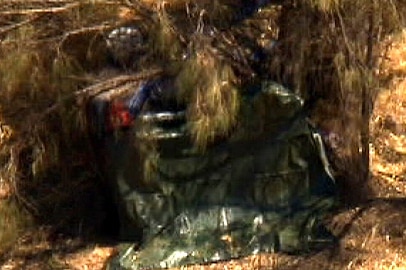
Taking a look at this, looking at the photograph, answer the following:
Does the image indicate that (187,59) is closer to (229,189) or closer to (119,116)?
(119,116)

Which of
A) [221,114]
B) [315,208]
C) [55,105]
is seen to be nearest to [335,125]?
[315,208]

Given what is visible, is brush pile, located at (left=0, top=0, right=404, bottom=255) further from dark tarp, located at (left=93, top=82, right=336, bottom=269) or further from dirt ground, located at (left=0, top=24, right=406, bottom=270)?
dirt ground, located at (left=0, top=24, right=406, bottom=270)

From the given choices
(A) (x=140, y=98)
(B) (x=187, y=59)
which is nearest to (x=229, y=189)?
(A) (x=140, y=98)

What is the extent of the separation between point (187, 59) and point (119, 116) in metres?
0.54

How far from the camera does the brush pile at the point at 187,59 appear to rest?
4.96m

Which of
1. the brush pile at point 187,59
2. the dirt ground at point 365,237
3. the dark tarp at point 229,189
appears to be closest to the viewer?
the brush pile at point 187,59

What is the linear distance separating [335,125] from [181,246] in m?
1.08

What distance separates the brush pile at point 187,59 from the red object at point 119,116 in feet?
0.35

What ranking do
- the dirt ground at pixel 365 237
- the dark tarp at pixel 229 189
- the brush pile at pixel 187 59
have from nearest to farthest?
the brush pile at pixel 187 59, the dirt ground at pixel 365 237, the dark tarp at pixel 229 189

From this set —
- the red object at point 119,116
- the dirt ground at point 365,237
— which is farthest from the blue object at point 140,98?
the dirt ground at point 365,237

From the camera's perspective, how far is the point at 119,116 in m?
5.20

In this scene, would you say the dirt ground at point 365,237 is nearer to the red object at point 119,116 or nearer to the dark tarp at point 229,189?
the dark tarp at point 229,189

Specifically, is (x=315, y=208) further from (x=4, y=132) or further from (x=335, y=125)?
(x=4, y=132)

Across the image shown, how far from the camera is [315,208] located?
17.6 ft
